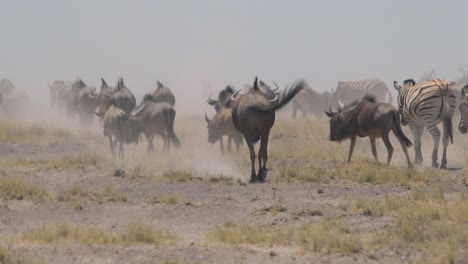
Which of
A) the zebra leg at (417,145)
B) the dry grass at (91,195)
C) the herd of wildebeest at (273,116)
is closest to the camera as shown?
the dry grass at (91,195)

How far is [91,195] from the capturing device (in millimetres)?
13109

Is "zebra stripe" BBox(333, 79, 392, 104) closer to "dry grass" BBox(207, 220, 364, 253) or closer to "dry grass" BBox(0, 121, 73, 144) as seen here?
"dry grass" BBox(0, 121, 73, 144)

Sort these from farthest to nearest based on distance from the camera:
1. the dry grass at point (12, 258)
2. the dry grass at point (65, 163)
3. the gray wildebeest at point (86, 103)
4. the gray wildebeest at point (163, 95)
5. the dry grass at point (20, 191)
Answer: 1. the gray wildebeest at point (86, 103)
2. the gray wildebeest at point (163, 95)
3. the dry grass at point (65, 163)
4. the dry grass at point (20, 191)
5. the dry grass at point (12, 258)

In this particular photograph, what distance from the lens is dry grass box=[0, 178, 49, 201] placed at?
1302 centimetres

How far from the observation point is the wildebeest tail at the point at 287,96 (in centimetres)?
1422

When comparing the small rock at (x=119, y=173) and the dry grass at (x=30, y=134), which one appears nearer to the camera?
the small rock at (x=119, y=173)

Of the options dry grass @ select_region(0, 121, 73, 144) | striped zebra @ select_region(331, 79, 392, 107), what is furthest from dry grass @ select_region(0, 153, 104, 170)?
striped zebra @ select_region(331, 79, 392, 107)

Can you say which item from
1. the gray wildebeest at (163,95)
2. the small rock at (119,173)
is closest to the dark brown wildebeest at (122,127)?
the gray wildebeest at (163,95)

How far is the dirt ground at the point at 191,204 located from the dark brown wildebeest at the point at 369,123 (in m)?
0.70

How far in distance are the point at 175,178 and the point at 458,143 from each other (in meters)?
11.3

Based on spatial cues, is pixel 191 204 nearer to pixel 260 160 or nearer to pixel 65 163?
pixel 260 160

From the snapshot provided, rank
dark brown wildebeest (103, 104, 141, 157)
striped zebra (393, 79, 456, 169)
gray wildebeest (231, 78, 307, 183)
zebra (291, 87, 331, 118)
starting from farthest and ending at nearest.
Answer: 1. zebra (291, 87, 331, 118)
2. dark brown wildebeest (103, 104, 141, 157)
3. striped zebra (393, 79, 456, 169)
4. gray wildebeest (231, 78, 307, 183)

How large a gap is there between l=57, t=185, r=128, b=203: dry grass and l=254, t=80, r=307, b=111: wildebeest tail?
10.3 ft

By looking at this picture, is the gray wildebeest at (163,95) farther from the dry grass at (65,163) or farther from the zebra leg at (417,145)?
the zebra leg at (417,145)
